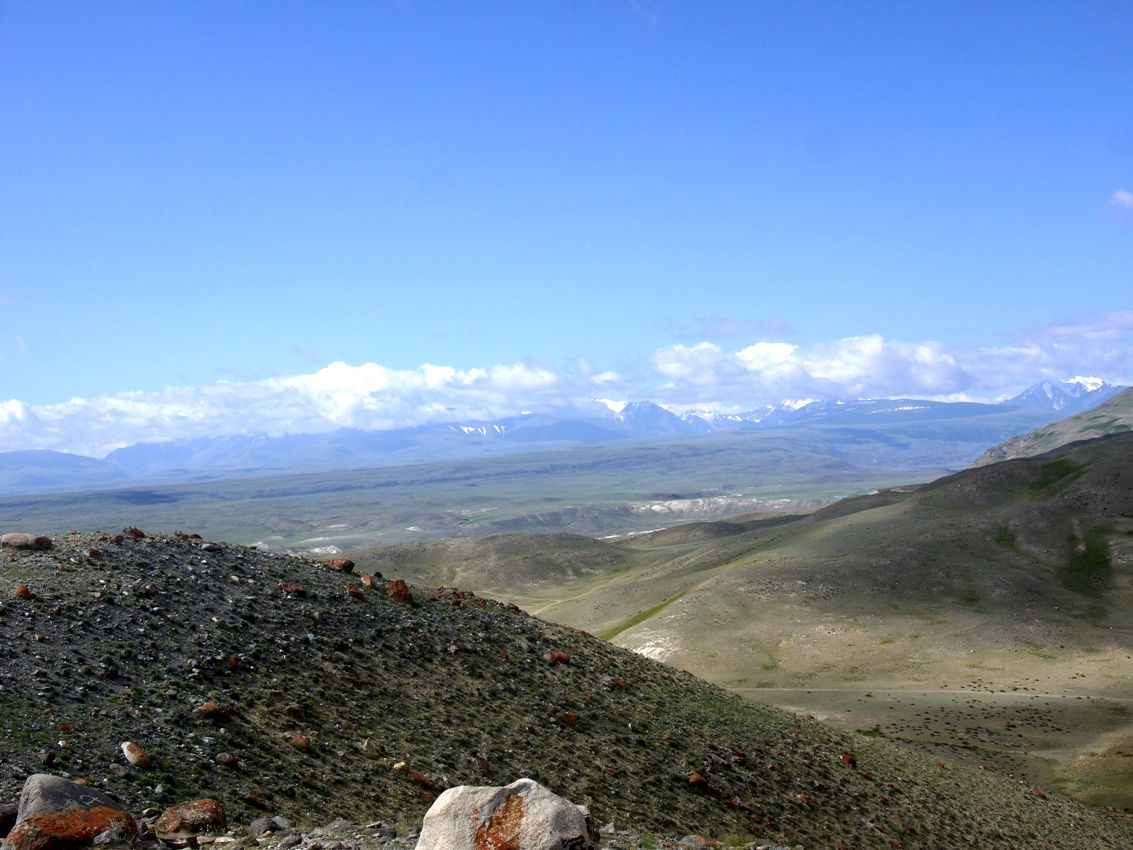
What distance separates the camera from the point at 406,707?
25328 millimetres

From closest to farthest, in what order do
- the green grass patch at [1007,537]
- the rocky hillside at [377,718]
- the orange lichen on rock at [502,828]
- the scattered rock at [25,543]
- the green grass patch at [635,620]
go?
the orange lichen on rock at [502,828], the rocky hillside at [377,718], the scattered rock at [25,543], the green grass patch at [635,620], the green grass patch at [1007,537]

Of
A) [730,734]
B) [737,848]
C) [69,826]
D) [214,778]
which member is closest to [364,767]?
[214,778]

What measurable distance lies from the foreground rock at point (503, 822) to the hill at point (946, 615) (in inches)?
1442

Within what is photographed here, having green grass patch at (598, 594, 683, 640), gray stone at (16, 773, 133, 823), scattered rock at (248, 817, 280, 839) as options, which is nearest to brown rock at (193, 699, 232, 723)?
scattered rock at (248, 817, 280, 839)

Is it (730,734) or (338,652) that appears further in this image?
(730,734)

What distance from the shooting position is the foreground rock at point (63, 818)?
13.8 meters

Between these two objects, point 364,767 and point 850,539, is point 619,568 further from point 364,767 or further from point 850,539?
point 364,767

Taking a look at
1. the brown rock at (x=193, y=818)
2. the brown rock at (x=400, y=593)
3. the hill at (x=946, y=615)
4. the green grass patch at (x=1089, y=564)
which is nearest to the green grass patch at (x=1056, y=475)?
the hill at (x=946, y=615)

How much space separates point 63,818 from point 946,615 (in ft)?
277

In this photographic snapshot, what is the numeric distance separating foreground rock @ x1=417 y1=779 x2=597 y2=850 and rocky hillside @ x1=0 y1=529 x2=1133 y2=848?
5.59m

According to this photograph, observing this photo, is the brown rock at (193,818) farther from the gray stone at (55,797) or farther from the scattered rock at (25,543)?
the scattered rock at (25,543)

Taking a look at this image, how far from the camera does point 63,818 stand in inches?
562

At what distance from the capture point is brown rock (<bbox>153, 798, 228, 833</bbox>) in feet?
51.9

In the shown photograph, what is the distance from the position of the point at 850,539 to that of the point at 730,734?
276ft
